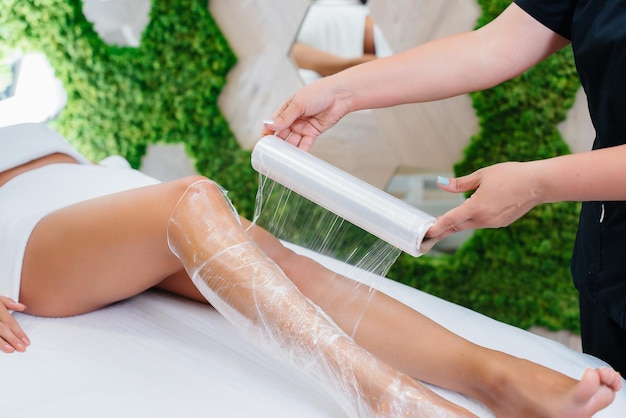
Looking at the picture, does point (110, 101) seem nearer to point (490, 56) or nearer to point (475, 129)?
point (475, 129)

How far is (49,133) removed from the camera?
66.8 inches

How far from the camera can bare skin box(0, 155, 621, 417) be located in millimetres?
1018

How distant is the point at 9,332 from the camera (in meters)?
1.16

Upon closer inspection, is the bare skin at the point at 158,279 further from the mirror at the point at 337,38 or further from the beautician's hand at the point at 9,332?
the mirror at the point at 337,38

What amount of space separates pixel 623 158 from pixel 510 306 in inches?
55.1

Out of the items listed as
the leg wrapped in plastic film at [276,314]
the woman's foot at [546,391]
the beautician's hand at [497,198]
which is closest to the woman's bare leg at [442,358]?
the woman's foot at [546,391]

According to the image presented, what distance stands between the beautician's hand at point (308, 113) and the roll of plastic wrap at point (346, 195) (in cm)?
8

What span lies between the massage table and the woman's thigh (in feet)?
0.19

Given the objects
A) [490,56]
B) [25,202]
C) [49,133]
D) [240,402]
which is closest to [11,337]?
[25,202]

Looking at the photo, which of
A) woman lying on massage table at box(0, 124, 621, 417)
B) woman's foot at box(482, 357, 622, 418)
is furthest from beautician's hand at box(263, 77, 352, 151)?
woman's foot at box(482, 357, 622, 418)

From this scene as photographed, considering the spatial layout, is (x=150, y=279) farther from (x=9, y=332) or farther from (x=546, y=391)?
(x=546, y=391)

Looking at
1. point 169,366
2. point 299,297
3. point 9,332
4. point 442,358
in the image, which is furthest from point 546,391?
point 9,332

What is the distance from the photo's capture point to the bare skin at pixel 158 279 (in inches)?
40.1

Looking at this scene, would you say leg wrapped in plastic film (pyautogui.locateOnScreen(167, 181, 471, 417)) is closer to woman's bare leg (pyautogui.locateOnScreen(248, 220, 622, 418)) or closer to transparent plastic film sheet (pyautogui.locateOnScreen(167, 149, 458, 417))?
transparent plastic film sheet (pyautogui.locateOnScreen(167, 149, 458, 417))
